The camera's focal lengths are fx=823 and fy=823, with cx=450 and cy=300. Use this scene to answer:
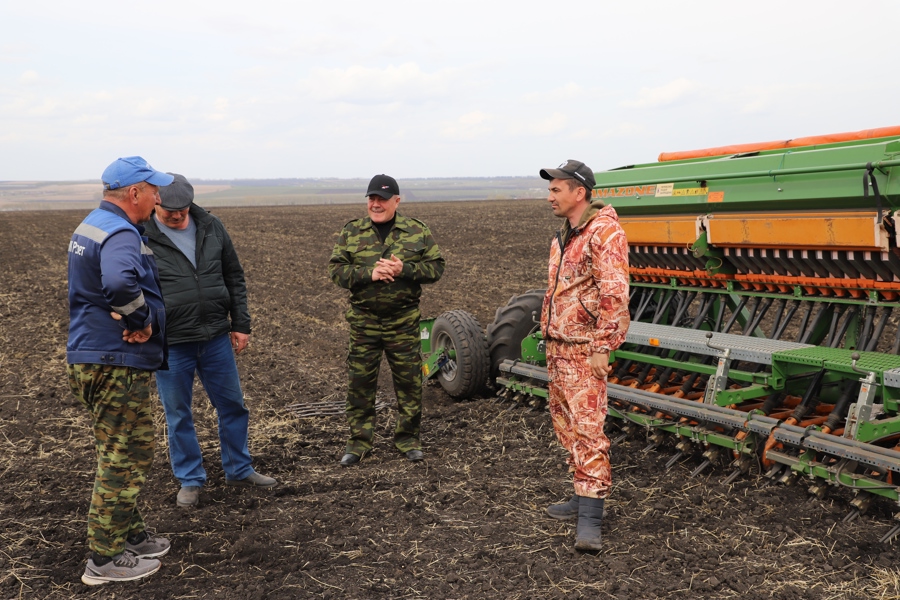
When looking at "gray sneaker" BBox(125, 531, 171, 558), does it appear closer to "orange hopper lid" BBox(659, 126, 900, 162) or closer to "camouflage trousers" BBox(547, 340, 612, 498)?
"camouflage trousers" BBox(547, 340, 612, 498)

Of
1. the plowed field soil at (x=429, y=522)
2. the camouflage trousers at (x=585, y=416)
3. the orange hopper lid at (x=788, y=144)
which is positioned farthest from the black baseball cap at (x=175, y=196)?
the orange hopper lid at (x=788, y=144)

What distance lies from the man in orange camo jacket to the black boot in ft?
1.21

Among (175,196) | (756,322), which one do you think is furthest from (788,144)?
(175,196)

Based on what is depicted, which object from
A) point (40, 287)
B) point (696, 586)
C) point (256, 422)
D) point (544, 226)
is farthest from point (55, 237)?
point (696, 586)

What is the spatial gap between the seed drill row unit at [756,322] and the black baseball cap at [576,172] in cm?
197

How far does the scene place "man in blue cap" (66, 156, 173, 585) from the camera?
162 inches

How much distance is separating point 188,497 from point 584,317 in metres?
2.87

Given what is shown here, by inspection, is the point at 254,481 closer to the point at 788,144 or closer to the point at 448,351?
the point at 448,351

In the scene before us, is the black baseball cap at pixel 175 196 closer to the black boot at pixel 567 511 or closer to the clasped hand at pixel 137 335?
the clasped hand at pixel 137 335

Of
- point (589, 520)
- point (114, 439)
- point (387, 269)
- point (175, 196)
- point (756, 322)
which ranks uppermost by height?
point (175, 196)

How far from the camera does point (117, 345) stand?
13.8 ft

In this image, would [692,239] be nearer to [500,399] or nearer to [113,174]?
[500,399]

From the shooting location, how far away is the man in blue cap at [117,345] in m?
4.12

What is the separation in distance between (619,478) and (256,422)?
3.39 meters
